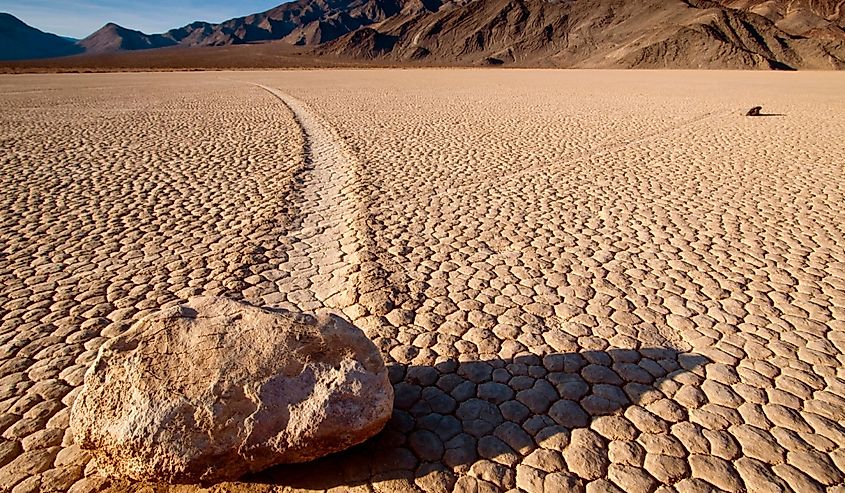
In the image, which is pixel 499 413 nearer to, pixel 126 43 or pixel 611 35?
pixel 611 35

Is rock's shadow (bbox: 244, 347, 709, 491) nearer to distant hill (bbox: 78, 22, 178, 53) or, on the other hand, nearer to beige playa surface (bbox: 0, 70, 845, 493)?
beige playa surface (bbox: 0, 70, 845, 493)

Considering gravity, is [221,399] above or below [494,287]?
above

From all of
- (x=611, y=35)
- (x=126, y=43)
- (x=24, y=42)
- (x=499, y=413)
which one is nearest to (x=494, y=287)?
(x=499, y=413)

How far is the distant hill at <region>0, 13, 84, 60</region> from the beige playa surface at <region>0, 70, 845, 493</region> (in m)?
195

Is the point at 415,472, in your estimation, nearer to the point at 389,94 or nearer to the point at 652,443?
the point at 652,443

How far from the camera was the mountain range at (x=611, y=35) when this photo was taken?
57844mm

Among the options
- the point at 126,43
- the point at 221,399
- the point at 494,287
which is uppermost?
the point at 221,399

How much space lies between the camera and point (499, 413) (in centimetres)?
286

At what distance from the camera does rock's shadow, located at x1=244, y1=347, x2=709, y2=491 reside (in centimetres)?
247

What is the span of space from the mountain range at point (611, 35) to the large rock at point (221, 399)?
62619mm

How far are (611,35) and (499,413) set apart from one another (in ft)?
272

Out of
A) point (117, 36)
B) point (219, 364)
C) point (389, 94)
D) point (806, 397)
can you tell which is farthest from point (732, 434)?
point (117, 36)

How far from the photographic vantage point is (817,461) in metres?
2.52

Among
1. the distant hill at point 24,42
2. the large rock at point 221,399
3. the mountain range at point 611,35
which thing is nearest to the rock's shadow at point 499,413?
the large rock at point 221,399
